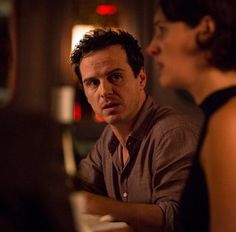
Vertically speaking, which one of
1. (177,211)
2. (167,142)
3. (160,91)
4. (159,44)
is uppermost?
(159,44)

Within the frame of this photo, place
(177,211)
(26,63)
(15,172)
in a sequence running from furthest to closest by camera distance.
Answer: (177,211) < (26,63) < (15,172)

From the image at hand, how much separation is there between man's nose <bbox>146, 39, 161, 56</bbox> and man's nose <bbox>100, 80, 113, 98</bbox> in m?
0.12

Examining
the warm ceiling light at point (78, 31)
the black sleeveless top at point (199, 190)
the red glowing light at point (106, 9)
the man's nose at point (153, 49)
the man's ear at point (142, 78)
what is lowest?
the black sleeveless top at point (199, 190)

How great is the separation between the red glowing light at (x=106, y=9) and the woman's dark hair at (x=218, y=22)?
136mm

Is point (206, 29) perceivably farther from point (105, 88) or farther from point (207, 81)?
point (105, 88)

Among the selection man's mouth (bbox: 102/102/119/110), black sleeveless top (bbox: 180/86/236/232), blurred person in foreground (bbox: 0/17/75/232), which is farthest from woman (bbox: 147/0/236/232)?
Result: blurred person in foreground (bbox: 0/17/75/232)

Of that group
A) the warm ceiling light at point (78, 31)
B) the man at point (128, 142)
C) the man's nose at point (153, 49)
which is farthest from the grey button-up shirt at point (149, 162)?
the warm ceiling light at point (78, 31)

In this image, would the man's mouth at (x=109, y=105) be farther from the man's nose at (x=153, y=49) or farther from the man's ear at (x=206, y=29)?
the man's ear at (x=206, y=29)

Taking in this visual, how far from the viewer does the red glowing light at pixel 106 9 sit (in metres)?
1.15

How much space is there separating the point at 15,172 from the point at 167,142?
1.31 feet

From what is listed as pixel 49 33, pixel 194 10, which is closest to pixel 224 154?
pixel 194 10

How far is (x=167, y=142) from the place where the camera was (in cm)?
118

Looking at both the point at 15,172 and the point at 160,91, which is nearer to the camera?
the point at 15,172

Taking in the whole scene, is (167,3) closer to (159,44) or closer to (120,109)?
(159,44)
